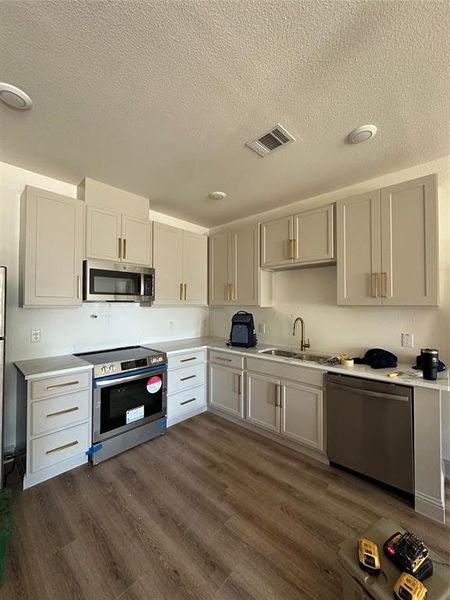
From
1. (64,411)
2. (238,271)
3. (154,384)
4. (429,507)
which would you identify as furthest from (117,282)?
(429,507)

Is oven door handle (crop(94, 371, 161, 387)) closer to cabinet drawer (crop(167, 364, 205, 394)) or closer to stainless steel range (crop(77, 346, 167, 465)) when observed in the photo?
stainless steel range (crop(77, 346, 167, 465))

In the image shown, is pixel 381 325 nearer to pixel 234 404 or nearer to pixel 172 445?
pixel 234 404

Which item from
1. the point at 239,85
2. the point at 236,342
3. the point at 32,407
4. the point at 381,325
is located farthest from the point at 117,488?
the point at 239,85

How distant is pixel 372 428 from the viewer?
6.54 feet

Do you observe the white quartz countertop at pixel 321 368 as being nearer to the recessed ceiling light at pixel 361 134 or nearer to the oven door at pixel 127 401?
the oven door at pixel 127 401

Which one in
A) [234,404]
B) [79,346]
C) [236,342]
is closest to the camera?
[79,346]

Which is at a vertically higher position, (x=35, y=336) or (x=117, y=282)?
(x=117, y=282)

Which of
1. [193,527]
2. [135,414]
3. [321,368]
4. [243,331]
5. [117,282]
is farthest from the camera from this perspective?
[243,331]

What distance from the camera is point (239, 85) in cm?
143

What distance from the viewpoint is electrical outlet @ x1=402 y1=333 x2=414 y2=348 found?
230cm

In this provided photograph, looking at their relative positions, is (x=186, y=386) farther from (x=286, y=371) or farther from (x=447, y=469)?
(x=447, y=469)

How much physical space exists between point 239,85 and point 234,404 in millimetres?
2956

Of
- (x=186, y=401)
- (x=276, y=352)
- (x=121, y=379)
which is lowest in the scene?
(x=186, y=401)

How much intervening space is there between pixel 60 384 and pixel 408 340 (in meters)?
3.09
